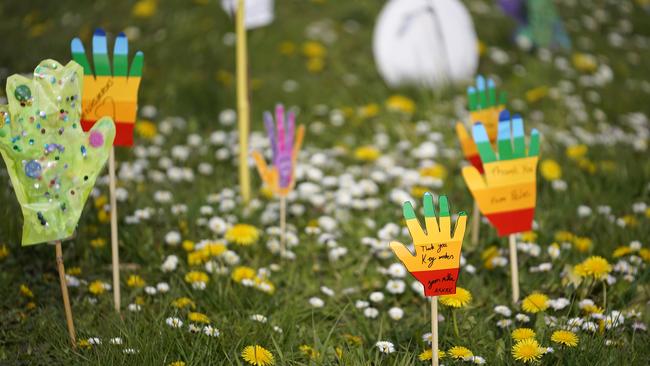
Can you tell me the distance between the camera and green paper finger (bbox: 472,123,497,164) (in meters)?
1.98

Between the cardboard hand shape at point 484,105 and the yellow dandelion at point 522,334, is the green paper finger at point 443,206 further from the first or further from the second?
the cardboard hand shape at point 484,105

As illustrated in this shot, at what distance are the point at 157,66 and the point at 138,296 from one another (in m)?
1.83

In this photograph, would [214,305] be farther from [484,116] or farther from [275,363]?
[484,116]

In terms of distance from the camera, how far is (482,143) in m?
1.99

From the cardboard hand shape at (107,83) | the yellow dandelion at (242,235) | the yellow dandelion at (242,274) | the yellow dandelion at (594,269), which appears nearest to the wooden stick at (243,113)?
the yellow dandelion at (242,235)

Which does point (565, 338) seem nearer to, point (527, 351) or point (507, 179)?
point (527, 351)

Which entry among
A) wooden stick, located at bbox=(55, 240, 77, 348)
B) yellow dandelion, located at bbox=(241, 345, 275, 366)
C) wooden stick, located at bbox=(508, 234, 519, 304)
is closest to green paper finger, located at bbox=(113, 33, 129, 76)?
wooden stick, located at bbox=(55, 240, 77, 348)

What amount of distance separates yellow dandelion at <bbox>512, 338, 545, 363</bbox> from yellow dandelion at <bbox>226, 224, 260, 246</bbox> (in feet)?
3.12

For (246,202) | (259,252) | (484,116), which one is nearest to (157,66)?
(246,202)

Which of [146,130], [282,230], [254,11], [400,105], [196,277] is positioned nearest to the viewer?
[196,277]

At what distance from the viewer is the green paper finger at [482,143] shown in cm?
198

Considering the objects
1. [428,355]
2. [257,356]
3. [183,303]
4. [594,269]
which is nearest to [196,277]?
[183,303]

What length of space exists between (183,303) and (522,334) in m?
0.89

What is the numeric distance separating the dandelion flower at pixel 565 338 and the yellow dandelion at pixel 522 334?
2.2 inches
